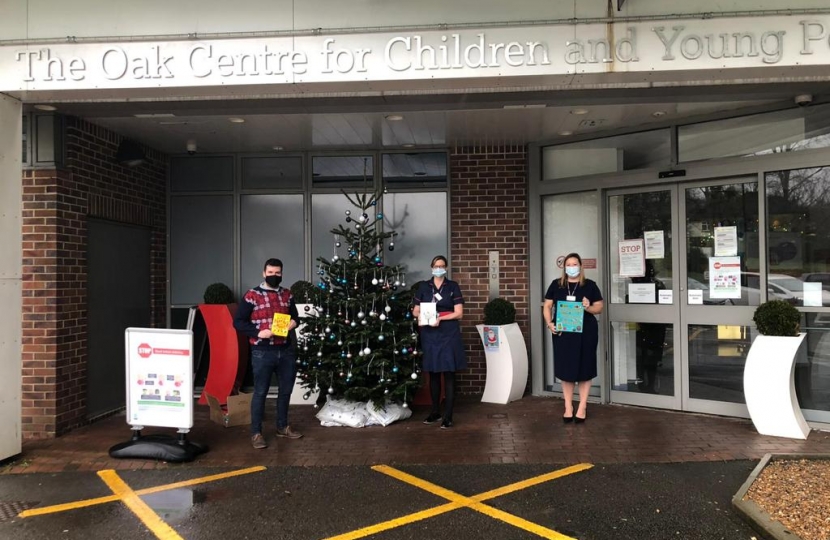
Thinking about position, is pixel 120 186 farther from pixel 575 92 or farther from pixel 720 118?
pixel 720 118

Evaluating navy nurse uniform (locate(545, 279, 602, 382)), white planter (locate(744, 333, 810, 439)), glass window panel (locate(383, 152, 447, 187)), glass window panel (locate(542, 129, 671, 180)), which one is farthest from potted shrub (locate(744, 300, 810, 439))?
glass window panel (locate(383, 152, 447, 187))

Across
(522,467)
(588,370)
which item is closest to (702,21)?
(588,370)

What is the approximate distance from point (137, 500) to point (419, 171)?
17.5 ft

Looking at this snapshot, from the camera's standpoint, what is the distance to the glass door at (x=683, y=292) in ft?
21.2

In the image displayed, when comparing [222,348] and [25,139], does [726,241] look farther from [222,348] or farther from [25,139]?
[25,139]

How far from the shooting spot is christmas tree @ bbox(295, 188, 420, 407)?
625 cm

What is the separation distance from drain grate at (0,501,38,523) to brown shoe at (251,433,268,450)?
179cm

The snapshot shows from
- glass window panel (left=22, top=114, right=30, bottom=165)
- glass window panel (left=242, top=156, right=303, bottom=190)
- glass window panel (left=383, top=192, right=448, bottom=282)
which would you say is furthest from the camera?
glass window panel (left=242, top=156, right=303, bottom=190)

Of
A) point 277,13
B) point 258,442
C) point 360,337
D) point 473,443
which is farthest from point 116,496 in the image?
point 277,13

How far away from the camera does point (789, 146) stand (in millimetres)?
6160

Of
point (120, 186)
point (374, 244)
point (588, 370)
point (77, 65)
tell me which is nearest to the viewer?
point (77, 65)

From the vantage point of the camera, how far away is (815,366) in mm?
6016

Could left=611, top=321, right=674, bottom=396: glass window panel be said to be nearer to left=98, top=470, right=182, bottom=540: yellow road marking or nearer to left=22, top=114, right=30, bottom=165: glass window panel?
left=98, top=470, right=182, bottom=540: yellow road marking

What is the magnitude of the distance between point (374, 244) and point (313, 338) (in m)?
1.28
